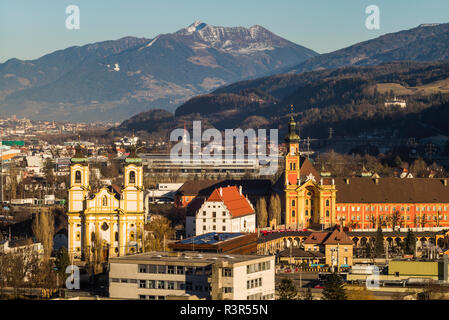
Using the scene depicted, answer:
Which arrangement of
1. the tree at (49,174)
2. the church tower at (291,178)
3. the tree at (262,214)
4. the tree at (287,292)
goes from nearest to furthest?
the tree at (287,292)
the tree at (262,214)
the church tower at (291,178)
the tree at (49,174)

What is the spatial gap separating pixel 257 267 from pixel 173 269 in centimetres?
359

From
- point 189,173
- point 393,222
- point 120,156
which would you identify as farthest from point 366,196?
point 120,156

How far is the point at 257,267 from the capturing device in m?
47.3

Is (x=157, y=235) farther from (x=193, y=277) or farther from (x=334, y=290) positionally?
(x=334, y=290)

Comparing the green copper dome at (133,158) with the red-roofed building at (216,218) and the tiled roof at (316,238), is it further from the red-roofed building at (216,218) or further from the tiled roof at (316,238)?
the tiled roof at (316,238)

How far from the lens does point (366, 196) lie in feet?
300

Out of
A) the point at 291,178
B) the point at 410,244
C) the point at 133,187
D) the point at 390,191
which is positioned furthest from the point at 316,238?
the point at 390,191

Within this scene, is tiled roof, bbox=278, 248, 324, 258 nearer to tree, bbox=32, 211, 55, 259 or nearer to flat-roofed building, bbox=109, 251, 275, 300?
tree, bbox=32, 211, 55, 259

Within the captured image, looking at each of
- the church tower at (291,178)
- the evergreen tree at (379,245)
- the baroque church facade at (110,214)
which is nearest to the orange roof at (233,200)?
the church tower at (291,178)

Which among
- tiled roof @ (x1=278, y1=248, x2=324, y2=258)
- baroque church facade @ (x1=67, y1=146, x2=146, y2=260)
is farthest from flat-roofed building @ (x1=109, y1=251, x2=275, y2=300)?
tiled roof @ (x1=278, y1=248, x2=324, y2=258)

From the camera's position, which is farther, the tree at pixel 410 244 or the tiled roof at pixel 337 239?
the tree at pixel 410 244

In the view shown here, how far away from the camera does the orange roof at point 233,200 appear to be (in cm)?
8294
